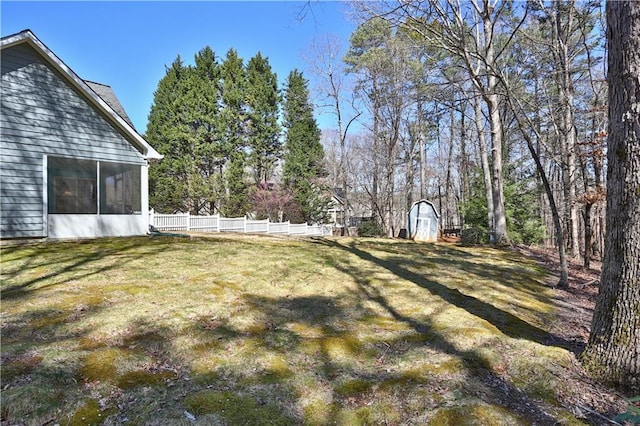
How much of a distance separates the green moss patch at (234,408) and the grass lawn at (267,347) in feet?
0.04

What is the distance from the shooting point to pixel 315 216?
2541 centimetres

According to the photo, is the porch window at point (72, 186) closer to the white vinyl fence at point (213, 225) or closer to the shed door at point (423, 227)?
the white vinyl fence at point (213, 225)

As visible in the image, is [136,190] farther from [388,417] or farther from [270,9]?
[388,417]

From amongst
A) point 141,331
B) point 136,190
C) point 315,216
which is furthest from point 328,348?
point 315,216

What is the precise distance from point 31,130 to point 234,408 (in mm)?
8514

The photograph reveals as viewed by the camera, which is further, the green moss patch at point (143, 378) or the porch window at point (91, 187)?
the porch window at point (91, 187)

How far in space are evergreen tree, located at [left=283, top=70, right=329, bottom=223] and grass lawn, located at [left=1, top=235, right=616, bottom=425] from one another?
19.1 metres

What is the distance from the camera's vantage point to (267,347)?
10.9 ft

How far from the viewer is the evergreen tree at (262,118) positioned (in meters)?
24.6

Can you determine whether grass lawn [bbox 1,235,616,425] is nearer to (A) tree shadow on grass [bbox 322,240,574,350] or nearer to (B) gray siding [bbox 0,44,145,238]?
(A) tree shadow on grass [bbox 322,240,574,350]

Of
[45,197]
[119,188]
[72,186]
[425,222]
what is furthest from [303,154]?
[45,197]

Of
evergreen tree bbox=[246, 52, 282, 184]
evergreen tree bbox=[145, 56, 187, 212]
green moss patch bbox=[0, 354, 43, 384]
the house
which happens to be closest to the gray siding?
the house

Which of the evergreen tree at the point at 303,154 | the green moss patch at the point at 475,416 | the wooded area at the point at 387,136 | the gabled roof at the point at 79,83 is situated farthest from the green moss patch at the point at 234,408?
the evergreen tree at the point at 303,154

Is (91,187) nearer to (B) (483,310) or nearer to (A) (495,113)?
(B) (483,310)
